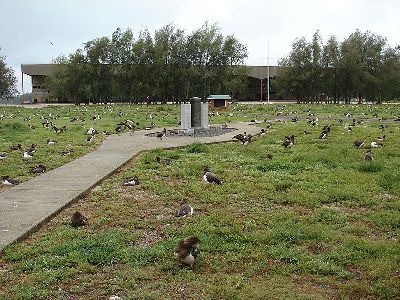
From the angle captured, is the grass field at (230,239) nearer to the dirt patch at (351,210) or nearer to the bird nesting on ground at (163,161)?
the dirt patch at (351,210)

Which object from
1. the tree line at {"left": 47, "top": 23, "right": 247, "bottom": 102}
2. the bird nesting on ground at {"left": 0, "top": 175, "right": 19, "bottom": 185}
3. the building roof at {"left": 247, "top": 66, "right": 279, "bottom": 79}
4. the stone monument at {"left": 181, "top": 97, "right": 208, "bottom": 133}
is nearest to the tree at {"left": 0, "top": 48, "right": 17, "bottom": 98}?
the tree line at {"left": 47, "top": 23, "right": 247, "bottom": 102}

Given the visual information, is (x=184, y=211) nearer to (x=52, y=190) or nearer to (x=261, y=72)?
(x=52, y=190)

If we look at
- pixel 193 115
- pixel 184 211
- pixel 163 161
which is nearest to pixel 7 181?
pixel 163 161

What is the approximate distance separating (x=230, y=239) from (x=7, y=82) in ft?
234

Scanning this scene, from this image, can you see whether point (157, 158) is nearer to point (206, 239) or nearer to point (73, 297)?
point (206, 239)

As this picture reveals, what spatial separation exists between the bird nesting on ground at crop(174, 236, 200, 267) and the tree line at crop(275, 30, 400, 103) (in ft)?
209

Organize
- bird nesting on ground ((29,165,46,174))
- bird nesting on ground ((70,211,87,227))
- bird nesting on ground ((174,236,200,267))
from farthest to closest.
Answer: bird nesting on ground ((29,165,46,174)), bird nesting on ground ((70,211,87,227)), bird nesting on ground ((174,236,200,267))

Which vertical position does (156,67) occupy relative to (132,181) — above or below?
above

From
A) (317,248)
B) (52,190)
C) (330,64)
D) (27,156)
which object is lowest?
(317,248)

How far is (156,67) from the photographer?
6512 centimetres

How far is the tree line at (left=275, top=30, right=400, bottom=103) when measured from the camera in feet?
221

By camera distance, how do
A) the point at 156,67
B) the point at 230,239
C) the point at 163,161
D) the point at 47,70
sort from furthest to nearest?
the point at 47,70 < the point at 156,67 < the point at 163,161 < the point at 230,239

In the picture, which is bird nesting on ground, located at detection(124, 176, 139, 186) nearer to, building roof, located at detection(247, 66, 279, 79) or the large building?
building roof, located at detection(247, 66, 279, 79)

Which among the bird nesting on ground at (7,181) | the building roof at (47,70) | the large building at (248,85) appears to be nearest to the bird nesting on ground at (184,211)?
the bird nesting on ground at (7,181)
